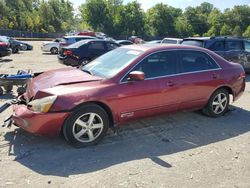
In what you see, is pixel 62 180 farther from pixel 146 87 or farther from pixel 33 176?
pixel 146 87

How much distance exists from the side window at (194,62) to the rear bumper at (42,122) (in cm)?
256

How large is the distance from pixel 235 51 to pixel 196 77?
7598 millimetres

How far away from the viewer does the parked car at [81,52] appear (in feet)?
47.6

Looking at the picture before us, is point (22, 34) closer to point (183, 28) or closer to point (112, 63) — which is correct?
point (183, 28)

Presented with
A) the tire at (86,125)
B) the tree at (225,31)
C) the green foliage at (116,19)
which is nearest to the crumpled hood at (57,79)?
the tire at (86,125)

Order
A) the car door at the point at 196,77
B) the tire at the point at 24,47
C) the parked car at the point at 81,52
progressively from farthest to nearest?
the tire at the point at 24,47
the parked car at the point at 81,52
the car door at the point at 196,77

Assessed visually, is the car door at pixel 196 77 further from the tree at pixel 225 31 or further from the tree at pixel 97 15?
the tree at pixel 225 31

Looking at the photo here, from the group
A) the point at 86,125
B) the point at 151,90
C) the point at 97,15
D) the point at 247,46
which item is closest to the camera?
the point at 86,125

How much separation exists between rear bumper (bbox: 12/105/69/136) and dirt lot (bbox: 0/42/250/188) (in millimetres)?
311

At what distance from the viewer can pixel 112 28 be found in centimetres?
8100

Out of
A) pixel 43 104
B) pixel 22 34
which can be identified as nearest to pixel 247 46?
pixel 43 104

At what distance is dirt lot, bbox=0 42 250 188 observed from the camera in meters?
4.27

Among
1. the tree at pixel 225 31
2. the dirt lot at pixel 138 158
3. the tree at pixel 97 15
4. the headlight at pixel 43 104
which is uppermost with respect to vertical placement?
the tree at pixel 97 15

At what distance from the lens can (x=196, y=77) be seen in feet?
21.2
